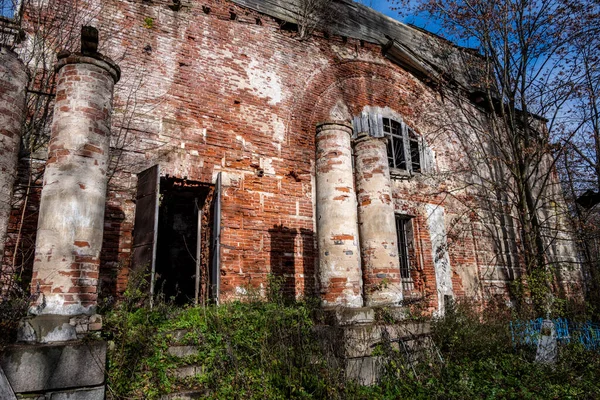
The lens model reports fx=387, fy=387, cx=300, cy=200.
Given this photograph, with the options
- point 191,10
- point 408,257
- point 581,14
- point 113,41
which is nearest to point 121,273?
point 113,41

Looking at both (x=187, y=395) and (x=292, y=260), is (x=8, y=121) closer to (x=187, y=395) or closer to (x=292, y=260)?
(x=187, y=395)

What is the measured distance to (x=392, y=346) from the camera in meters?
5.26

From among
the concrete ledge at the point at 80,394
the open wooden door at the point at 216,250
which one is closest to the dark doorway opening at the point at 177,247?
the open wooden door at the point at 216,250

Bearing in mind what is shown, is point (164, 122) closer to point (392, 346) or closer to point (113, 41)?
point (113, 41)

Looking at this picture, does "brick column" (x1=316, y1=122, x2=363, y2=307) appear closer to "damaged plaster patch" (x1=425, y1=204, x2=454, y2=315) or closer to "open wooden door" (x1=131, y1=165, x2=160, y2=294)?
"open wooden door" (x1=131, y1=165, x2=160, y2=294)

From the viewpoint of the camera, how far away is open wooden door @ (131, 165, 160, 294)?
6.08 m

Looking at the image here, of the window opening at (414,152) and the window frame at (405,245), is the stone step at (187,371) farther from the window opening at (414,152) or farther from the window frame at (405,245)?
the window opening at (414,152)

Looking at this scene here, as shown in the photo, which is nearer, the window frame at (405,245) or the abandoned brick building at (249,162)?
the abandoned brick building at (249,162)

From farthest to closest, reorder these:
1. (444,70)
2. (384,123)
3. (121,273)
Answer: (444,70), (384,123), (121,273)

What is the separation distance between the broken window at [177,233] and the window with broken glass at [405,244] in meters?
4.93

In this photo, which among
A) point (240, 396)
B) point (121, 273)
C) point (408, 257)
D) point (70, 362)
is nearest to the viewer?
point (70, 362)

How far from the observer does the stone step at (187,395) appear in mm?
4090

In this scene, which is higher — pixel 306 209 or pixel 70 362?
pixel 306 209

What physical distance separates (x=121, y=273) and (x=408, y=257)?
678 centimetres
